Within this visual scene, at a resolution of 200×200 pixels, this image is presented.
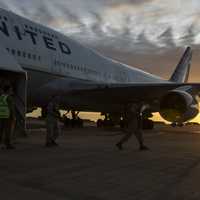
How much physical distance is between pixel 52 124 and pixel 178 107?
24.3 ft

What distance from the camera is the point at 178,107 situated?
54.2 ft

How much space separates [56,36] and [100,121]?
36.8 feet

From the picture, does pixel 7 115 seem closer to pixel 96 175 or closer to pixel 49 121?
pixel 49 121

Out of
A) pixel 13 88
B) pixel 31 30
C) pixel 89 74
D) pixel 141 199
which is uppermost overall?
pixel 31 30

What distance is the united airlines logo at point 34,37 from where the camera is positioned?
1351 centimetres

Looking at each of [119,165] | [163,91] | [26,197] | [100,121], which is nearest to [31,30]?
[163,91]

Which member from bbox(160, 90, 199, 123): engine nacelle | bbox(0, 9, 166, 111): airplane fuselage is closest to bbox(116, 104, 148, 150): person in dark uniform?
bbox(0, 9, 166, 111): airplane fuselage

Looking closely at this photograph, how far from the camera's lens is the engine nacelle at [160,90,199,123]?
16.3 m

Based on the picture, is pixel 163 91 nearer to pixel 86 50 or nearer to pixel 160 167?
pixel 86 50

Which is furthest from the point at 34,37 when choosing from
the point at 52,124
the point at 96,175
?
the point at 96,175

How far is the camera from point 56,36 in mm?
16656

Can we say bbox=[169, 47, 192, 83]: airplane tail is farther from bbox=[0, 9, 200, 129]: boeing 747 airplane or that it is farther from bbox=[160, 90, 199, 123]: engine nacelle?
bbox=[160, 90, 199, 123]: engine nacelle

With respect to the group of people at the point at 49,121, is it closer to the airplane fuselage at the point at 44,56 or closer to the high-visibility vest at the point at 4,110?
the high-visibility vest at the point at 4,110

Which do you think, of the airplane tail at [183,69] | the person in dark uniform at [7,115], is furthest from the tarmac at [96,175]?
the airplane tail at [183,69]
